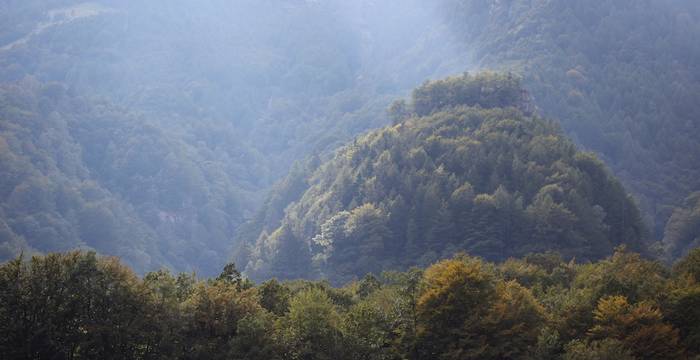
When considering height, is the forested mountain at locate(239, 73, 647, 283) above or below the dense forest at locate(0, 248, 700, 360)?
above

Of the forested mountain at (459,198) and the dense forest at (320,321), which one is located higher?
the forested mountain at (459,198)

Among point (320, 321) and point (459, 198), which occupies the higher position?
point (459, 198)

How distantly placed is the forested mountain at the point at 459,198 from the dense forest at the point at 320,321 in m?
68.5

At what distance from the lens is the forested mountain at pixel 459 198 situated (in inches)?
5089

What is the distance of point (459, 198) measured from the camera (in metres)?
135

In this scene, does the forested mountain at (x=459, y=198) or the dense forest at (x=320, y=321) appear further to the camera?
the forested mountain at (x=459, y=198)

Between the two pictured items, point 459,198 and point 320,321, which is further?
point 459,198

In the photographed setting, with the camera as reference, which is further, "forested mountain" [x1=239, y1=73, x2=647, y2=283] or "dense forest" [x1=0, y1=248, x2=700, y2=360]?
"forested mountain" [x1=239, y1=73, x2=647, y2=283]

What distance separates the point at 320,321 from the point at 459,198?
82291 millimetres

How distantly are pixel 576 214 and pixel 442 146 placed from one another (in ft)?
115

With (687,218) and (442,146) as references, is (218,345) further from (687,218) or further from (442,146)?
(687,218)

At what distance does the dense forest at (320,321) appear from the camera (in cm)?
5262

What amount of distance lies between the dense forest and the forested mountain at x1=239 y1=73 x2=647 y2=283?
68.5 m

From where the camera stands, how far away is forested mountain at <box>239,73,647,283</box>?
12925 centimetres
